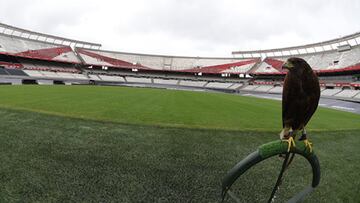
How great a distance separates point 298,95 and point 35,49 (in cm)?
6093

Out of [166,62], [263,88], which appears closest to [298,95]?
[263,88]

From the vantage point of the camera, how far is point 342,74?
4053 centimetres

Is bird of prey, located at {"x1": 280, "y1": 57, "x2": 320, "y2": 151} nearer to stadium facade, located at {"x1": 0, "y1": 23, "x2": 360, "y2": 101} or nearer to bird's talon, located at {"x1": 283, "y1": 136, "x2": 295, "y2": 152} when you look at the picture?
bird's talon, located at {"x1": 283, "y1": 136, "x2": 295, "y2": 152}

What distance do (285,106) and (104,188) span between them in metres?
2.23

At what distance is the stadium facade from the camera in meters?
40.3

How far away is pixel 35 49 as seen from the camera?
2020 inches

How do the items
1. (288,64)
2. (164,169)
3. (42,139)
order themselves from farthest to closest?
(42,139)
(164,169)
(288,64)

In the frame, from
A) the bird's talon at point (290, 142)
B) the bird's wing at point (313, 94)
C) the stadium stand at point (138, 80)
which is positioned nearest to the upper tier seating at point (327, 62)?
the stadium stand at point (138, 80)

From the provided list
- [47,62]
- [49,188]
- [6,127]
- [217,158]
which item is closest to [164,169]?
[217,158]

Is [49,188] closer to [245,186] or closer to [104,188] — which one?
[104,188]

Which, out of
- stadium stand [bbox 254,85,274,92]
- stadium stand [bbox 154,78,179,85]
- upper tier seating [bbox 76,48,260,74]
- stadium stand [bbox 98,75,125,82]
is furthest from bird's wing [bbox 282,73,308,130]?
upper tier seating [bbox 76,48,260,74]

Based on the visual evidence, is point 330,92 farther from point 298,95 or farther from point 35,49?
point 35,49

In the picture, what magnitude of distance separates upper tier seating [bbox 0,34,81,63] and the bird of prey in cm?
5227

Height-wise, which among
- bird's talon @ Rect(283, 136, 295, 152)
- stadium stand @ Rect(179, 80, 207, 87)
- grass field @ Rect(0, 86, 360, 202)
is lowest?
grass field @ Rect(0, 86, 360, 202)
